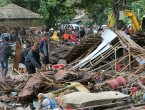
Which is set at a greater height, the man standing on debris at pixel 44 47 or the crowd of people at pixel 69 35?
the man standing on debris at pixel 44 47

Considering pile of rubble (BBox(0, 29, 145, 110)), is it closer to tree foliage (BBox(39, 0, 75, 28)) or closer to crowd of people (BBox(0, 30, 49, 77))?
crowd of people (BBox(0, 30, 49, 77))

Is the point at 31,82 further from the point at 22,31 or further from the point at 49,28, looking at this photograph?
the point at 49,28

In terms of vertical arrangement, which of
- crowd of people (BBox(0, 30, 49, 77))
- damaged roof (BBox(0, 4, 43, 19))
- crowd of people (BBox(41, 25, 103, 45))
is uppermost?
damaged roof (BBox(0, 4, 43, 19))

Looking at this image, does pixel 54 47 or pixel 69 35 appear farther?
pixel 69 35

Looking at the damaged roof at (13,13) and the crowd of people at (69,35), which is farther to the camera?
the damaged roof at (13,13)

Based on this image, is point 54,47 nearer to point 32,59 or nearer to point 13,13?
point 32,59

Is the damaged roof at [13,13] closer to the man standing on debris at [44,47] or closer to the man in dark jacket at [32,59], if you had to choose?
the man standing on debris at [44,47]

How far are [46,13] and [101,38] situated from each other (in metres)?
10.7

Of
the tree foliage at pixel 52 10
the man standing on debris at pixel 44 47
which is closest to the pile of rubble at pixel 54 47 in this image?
the man standing on debris at pixel 44 47

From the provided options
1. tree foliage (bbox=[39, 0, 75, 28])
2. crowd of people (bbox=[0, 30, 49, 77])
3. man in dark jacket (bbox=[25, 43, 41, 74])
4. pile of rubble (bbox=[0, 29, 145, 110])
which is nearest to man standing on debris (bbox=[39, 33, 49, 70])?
crowd of people (bbox=[0, 30, 49, 77])

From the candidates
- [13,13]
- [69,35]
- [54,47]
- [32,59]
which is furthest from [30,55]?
[13,13]

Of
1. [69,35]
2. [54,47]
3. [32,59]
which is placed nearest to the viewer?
[32,59]

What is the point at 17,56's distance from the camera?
35.0ft

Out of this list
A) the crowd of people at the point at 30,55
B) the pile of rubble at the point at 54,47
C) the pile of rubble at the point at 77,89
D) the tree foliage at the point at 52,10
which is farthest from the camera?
the tree foliage at the point at 52,10
